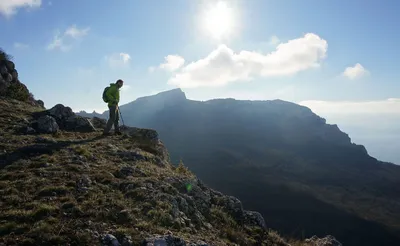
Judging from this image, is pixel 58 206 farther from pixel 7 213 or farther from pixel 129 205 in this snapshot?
pixel 129 205

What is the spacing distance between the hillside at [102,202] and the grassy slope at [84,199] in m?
0.02

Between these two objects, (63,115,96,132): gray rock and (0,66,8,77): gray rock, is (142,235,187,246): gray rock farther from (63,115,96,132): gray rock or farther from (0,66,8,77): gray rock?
(0,66,8,77): gray rock

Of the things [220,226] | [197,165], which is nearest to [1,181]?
[220,226]

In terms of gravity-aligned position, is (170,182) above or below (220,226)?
above

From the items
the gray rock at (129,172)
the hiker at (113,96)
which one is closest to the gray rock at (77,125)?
the hiker at (113,96)

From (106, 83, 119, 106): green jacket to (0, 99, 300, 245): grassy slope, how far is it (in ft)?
18.9

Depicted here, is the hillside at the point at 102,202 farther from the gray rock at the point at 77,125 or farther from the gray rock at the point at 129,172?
the gray rock at the point at 77,125

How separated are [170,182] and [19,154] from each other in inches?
304

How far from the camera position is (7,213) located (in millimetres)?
9227

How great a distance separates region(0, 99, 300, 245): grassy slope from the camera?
884 centimetres

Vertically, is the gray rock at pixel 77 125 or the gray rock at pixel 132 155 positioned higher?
the gray rock at pixel 77 125

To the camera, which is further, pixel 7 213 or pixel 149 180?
pixel 149 180

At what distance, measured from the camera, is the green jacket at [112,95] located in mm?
23734

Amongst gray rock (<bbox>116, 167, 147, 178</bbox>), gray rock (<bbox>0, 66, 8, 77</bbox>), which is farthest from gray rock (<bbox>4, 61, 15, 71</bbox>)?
gray rock (<bbox>116, 167, 147, 178</bbox>)
